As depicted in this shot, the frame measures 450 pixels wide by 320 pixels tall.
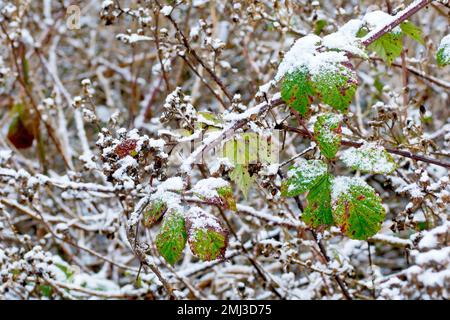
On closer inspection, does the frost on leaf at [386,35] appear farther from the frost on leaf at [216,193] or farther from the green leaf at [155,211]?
the green leaf at [155,211]

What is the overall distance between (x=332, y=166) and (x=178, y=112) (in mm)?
338

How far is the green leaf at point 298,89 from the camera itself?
87 centimetres

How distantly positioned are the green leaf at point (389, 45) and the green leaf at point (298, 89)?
1.36ft

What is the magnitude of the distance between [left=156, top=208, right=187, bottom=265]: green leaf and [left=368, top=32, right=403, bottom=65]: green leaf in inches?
26.3

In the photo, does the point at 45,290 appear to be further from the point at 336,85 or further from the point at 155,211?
the point at 336,85

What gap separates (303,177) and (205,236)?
0.75 feet

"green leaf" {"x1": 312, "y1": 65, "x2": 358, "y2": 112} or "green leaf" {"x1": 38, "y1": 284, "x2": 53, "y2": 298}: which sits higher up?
"green leaf" {"x1": 312, "y1": 65, "x2": 358, "y2": 112}

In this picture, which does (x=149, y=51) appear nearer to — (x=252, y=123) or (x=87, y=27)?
(x=87, y=27)

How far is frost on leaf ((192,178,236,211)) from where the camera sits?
0.88 m

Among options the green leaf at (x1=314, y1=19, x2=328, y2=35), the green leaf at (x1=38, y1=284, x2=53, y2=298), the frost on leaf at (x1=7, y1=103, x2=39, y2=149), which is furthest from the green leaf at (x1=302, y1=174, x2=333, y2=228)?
the frost on leaf at (x1=7, y1=103, x2=39, y2=149)

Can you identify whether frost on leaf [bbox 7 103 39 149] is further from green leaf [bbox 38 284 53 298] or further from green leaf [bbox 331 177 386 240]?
green leaf [bbox 331 177 386 240]

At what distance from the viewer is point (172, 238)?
2.77 ft

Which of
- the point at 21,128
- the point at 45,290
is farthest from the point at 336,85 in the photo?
the point at 21,128
